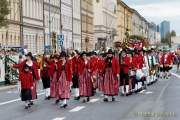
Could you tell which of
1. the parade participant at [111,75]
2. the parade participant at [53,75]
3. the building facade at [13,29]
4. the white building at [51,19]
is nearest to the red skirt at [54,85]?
the parade participant at [53,75]

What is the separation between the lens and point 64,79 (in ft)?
70.3

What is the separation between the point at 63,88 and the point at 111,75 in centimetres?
271

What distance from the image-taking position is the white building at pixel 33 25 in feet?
229

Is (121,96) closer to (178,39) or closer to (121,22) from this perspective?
(178,39)

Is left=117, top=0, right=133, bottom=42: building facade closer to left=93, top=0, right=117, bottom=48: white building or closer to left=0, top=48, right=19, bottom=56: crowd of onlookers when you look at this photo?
left=93, top=0, right=117, bottom=48: white building

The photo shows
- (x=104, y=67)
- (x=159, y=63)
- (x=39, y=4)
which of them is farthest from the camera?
(x=39, y=4)

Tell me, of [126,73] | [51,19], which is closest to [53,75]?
[126,73]

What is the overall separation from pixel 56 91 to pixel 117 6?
468ft

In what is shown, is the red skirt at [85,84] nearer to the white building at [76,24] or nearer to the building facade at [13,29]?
the building facade at [13,29]

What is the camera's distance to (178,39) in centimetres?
15200

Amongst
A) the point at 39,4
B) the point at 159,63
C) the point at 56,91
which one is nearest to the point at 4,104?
the point at 56,91

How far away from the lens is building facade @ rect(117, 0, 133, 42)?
16438 centimetres

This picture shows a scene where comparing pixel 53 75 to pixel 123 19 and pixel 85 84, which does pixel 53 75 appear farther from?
pixel 123 19

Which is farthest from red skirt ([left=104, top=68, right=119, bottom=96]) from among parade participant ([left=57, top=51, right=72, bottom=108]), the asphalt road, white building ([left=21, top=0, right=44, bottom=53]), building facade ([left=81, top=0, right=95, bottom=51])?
building facade ([left=81, top=0, right=95, bottom=51])
